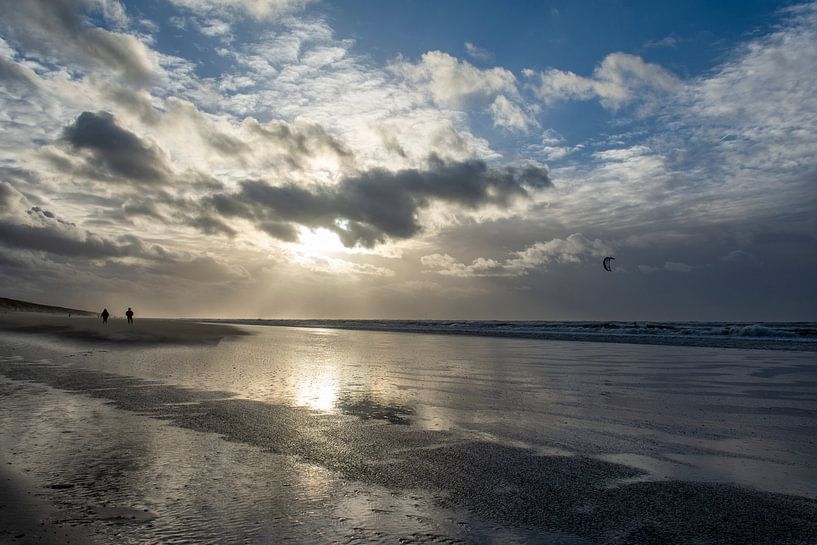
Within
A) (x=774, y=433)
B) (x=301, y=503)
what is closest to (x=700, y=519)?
(x=301, y=503)

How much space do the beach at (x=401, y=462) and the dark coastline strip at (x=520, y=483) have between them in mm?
28

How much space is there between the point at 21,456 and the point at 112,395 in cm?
494

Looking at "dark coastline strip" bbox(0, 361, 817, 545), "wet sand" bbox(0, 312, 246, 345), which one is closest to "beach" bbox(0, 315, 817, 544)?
"dark coastline strip" bbox(0, 361, 817, 545)

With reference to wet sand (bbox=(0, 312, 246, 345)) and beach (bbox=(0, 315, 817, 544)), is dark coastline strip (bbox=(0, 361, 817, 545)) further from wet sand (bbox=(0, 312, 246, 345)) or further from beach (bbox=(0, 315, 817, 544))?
wet sand (bbox=(0, 312, 246, 345))

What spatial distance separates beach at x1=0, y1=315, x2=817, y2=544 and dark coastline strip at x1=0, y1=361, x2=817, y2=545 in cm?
3

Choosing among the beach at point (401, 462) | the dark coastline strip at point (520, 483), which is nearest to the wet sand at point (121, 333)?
the beach at point (401, 462)

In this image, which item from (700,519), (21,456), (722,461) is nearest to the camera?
(700,519)

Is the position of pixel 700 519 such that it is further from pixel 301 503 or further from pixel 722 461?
pixel 301 503

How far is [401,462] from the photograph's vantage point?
6.35 metres

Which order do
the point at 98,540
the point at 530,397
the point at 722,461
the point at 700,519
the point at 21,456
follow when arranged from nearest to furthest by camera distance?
the point at 98,540 → the point at 700,519 → the point at 21,456 → the point at 722,461 → the point at 530,397

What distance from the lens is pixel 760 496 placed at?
5.21 m

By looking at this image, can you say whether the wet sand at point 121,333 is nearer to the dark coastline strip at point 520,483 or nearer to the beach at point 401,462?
the beach at point 401,462

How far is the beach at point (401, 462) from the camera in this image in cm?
432

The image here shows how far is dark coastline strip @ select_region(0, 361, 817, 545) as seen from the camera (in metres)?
4.39
